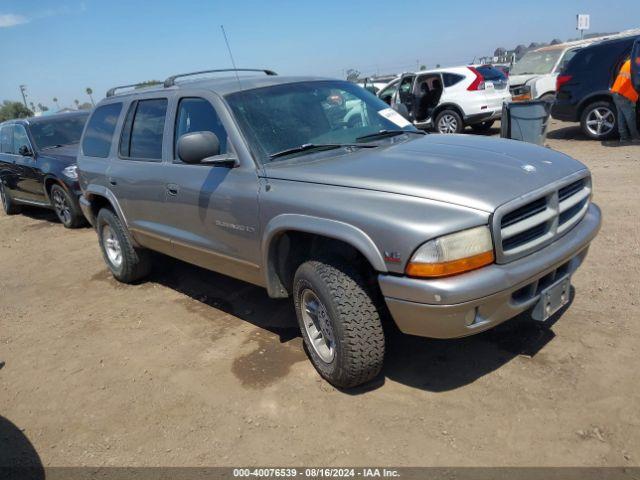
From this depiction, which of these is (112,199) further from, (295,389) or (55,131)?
(55,131)

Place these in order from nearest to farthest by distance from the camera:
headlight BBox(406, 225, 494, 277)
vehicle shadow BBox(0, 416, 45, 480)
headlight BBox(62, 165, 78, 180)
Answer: headlight BBox(406, 225, 494, 277), vehicle shadow BBox(0, 416, 45, 480), headlight BBox(62, 165, 78, 180)

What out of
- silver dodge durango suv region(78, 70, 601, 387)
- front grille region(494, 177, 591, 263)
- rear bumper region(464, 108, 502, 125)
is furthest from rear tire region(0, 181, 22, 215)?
front grille region(494, 177, 591, 263)

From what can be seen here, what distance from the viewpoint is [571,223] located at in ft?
10.2

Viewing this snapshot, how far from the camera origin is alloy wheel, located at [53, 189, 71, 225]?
832cm

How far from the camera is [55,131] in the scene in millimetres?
8914

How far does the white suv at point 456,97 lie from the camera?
11.7 metres

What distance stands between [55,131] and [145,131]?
211 inches

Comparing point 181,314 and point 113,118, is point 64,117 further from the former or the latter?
point 181,314

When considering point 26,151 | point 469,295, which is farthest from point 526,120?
point 26,151

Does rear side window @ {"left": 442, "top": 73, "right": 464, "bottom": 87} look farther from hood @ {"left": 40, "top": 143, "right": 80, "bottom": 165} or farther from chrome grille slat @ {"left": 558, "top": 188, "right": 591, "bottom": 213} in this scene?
chrome grille slat @ {"left": 558, "top": 188, "right": 591, "bottom": 213}

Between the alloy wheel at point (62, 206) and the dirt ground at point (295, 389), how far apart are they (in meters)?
3.54

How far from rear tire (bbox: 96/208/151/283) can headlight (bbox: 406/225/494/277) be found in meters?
3.48

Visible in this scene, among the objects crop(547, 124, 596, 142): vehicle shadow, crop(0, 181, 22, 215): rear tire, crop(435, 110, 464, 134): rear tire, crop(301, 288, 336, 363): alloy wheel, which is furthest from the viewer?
crop(435, 110, 464, 134): rear tire

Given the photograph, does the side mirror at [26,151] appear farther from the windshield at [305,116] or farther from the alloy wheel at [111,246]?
the windshield at [305,116]
